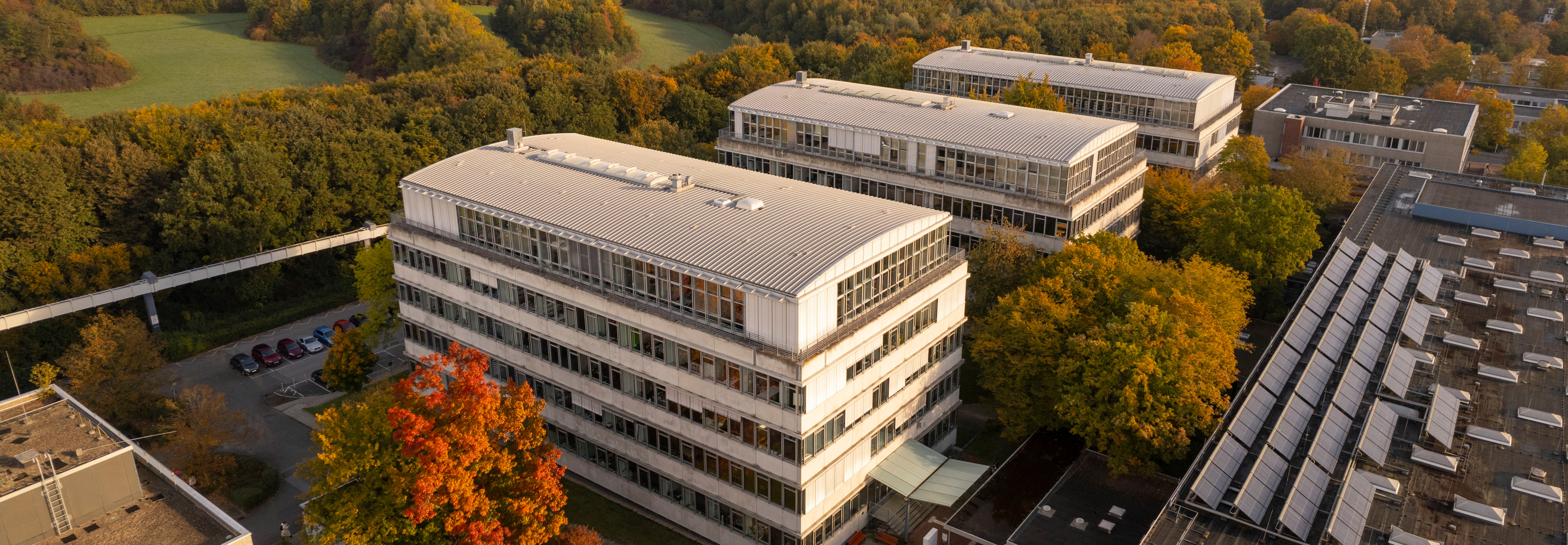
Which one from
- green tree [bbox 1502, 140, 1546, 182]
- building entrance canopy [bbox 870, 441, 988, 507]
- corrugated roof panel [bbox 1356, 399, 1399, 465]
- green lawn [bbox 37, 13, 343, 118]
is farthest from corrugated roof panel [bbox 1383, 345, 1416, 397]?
green lawn [bbox 37, 13, 343, 118]

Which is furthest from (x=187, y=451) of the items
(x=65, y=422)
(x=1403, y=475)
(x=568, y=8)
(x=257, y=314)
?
(x=568, y=8)

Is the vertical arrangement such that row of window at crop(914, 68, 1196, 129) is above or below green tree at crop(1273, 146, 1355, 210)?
above

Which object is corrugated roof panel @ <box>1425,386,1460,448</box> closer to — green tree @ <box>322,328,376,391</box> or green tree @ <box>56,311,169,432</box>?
green tree @ <box>322,328,376,391</box>

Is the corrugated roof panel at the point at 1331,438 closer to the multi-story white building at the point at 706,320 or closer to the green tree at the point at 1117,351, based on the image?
the green tree at the point at 1117,351

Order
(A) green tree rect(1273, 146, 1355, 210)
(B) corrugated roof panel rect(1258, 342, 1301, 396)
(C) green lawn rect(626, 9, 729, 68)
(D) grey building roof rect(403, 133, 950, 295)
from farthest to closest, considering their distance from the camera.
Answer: (C) green lawn rect(626, 9, 729, 68)
(A) green tree rect(1273, 146, 1355, 210)
(B) corrugated roof panel rect(1258, 342, 1301, 396)
(D) grey building roof rect(403, 133, 950, 295)

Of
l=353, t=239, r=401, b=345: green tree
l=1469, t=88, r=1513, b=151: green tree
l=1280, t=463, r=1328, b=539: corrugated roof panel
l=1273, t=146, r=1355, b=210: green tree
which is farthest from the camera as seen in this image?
l=1469, t=88, r=1513, b=151: green tree

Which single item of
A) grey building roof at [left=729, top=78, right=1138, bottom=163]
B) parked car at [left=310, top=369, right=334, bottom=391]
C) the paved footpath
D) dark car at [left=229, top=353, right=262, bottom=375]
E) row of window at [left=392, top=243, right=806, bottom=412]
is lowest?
the paved footpath
